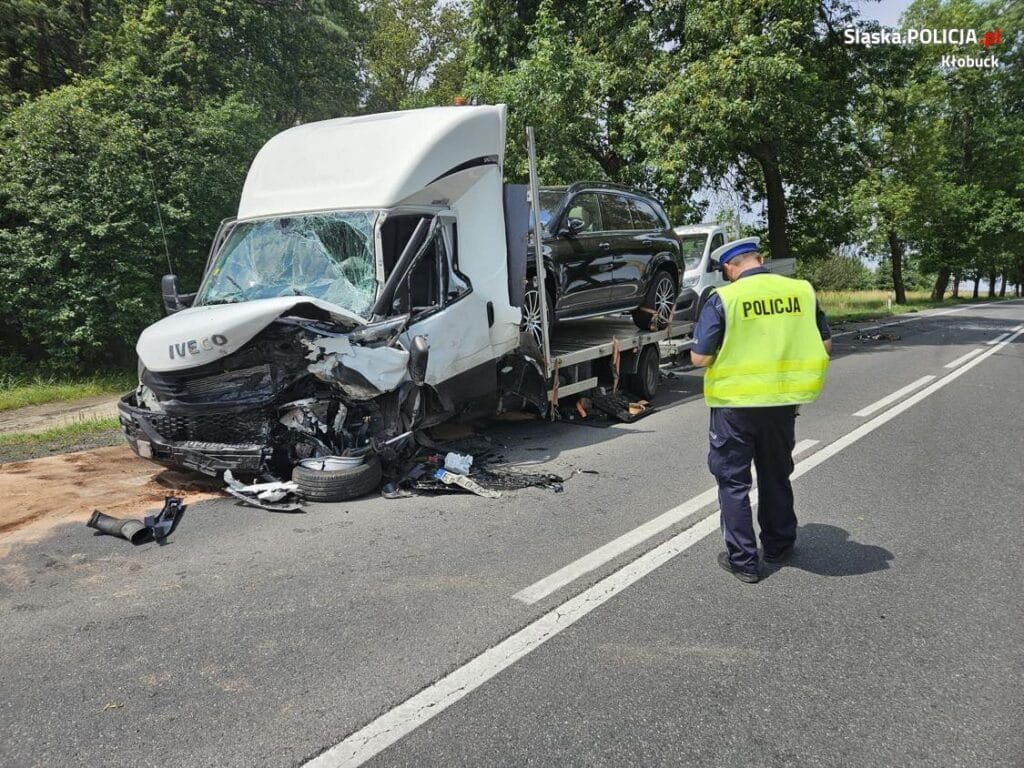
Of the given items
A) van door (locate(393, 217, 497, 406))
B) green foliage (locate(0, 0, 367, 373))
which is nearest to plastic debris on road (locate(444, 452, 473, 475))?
van door (locate(393, 217, 497, 406))

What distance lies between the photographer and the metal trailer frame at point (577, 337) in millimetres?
7102

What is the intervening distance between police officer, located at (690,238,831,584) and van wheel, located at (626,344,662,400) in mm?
5304

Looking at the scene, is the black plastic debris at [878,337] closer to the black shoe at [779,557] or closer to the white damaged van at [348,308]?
the white damaged van at [348,308]

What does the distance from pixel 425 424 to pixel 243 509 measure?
5.06ft

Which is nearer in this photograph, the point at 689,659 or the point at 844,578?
the point at 689,659

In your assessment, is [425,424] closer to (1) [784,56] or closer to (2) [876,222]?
(1) [784,56]

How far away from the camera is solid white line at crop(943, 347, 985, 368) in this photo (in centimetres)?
1243

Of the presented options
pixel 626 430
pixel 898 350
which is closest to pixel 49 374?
pixel 626 430

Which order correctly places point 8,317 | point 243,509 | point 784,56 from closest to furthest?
point 243,509 → point 8,317 → point 784,56

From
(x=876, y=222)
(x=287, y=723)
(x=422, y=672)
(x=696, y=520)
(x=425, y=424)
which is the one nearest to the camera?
(x=287, y=723)

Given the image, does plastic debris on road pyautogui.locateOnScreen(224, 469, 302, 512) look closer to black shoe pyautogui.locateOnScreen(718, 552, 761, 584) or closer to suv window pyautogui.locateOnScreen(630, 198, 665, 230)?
black shoe pyautogui.locateOnScreen(718, 552, 761, 584)

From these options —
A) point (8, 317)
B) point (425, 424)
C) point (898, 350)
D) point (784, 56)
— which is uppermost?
point (784, 56)

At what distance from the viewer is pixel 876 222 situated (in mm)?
30875

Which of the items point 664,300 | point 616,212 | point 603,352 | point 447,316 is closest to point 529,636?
point 447,316
